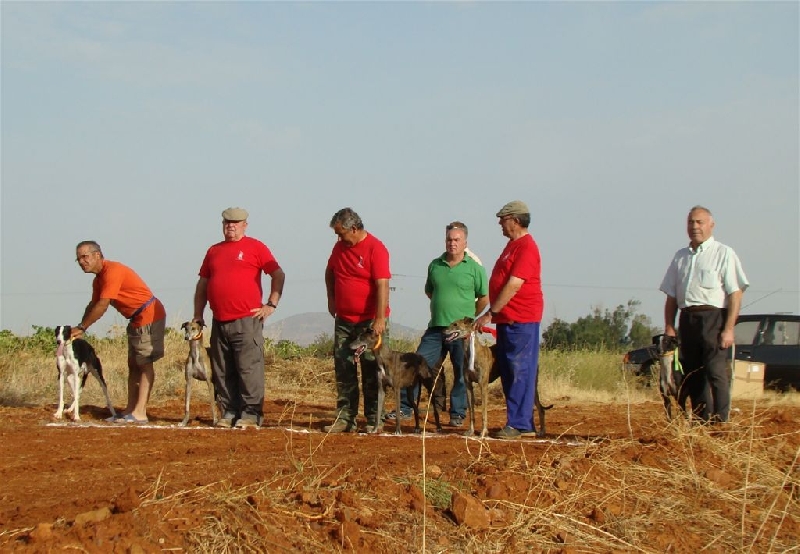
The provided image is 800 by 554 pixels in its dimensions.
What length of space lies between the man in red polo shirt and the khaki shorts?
7.48 feet

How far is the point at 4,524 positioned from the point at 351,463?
2.60 meters

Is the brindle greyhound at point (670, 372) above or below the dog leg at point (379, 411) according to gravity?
above

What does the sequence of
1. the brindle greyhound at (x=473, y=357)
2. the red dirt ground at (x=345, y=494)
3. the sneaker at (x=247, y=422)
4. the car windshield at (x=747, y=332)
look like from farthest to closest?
1. the car windshield at (x=747, y=332)
2. the sneaker at (x=247, y=422)
3. the brindle greyhound at (x=473, y=357)
4. the red dirt ground at (x=345, y=494)

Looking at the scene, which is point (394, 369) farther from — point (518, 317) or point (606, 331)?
point (606, 331)

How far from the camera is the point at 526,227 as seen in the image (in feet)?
33.6

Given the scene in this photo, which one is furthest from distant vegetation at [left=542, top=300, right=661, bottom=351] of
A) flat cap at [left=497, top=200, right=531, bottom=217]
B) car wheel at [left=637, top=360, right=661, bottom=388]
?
flat cap at [left=497, top=200, right=531, bottom=217]

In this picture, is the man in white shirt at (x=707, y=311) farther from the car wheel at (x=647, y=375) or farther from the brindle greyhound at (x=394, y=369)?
the car wheel at (x=647, y=375)

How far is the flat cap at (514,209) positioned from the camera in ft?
33.2

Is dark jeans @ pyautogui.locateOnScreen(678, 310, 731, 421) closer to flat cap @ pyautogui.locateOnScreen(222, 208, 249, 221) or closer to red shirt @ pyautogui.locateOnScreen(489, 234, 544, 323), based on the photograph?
red shirt @ pyautogui.locateOnScreen(489, 234, 544, 323)

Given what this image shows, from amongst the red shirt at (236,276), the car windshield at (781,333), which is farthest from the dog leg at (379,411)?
the car windshield at (781,333)

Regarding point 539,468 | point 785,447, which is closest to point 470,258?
point 785,447

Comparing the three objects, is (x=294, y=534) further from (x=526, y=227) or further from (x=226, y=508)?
(x=526, y=227)

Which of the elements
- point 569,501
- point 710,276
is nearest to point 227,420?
point 710,276

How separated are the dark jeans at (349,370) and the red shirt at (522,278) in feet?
4.66
